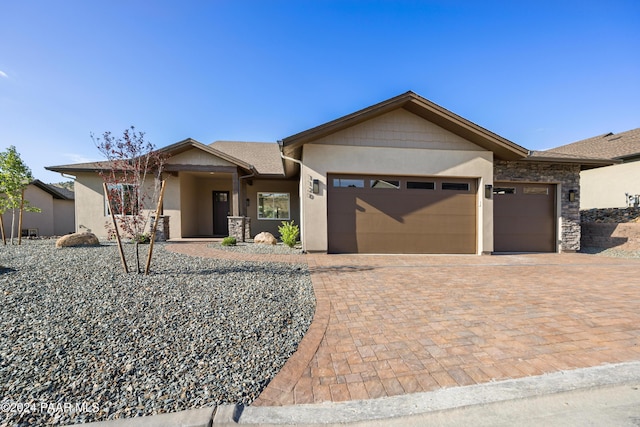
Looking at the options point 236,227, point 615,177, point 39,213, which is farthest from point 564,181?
point 39,213

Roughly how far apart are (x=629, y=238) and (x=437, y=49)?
9712mm

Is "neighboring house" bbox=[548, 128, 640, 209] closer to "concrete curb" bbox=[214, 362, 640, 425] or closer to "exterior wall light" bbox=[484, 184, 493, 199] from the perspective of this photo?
"exterior wall light" bbox=[484, 184, 493, 199]

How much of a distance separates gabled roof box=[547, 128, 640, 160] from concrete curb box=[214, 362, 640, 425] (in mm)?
15812

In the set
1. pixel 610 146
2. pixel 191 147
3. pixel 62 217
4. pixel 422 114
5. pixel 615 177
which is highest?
pixel 610 146

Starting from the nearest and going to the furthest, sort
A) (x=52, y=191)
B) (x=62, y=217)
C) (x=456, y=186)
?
(x=456, y=186)
(x=52, y=191)
(x=62, y=217)

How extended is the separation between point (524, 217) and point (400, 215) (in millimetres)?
4906

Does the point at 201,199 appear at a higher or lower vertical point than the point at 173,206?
higher

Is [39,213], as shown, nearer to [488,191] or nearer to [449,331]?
[449,331]

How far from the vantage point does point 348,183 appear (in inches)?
321

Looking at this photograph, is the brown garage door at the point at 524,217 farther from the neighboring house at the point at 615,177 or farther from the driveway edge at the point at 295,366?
the driveway edge at the point at 295,366

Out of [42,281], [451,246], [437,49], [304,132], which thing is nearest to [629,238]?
[451,246]

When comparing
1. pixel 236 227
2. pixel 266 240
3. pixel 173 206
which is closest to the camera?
pixel 266 240

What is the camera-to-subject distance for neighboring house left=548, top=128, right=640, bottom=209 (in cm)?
1154

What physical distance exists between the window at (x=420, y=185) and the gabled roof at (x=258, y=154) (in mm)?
6141
